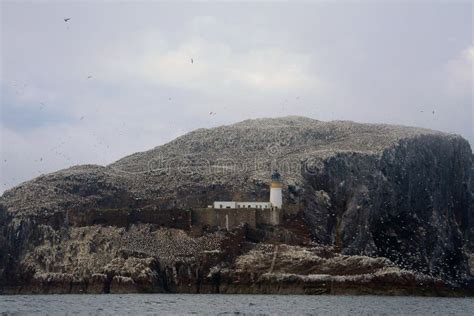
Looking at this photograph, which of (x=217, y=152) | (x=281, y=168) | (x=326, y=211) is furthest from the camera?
(x=217, y=152)

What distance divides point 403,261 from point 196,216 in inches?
913

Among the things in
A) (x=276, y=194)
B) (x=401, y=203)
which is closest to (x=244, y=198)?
(x=276, y=194)

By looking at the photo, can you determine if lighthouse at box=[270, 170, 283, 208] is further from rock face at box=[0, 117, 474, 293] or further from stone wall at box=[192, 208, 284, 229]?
stone wall at box=[192, 208, 284, 229]

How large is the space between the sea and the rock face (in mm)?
2997

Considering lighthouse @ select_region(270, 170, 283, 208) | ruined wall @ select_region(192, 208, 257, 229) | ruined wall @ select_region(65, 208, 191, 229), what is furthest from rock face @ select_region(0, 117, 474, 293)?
lighthouse @ select_region(270, 170, 283, 208)

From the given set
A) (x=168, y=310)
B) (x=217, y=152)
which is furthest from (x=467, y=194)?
(x=168, y=310)

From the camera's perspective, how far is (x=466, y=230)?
121 metres

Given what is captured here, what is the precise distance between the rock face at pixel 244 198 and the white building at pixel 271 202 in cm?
165

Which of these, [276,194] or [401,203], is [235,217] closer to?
[276,194]

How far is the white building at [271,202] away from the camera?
314 ft

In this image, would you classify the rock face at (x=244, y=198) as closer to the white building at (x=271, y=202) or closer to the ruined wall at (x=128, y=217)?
the ruined wall at (x=128, y=217)

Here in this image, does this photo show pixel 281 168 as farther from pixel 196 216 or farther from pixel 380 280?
pixel 380 280

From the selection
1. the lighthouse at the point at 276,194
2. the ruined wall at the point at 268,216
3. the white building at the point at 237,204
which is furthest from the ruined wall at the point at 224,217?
the lighthouse at the point at 276,194

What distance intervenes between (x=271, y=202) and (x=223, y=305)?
74.3ft
